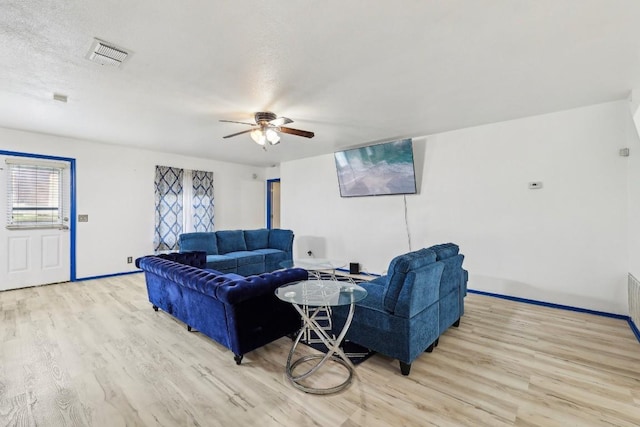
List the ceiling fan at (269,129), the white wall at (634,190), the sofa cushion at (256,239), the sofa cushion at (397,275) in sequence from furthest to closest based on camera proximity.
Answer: the sofa cushion at (256,239) → the ceiling fan at (269,129) → the white wall at (634,190) → the sofa cushion at (397,275)

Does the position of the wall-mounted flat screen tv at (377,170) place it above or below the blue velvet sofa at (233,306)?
above

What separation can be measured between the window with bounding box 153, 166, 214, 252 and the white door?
4.62 ft

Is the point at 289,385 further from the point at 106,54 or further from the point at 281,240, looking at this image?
the point at 281,240

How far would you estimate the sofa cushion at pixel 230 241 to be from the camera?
17.5 ft

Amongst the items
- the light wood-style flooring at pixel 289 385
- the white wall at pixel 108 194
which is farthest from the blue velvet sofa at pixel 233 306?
the white wall at pixel 108 194

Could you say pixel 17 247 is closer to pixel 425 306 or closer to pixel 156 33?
pixel 156 33

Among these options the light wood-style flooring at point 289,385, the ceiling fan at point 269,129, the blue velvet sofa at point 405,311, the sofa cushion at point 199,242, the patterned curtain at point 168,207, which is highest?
the ceiling fan at point 269,129

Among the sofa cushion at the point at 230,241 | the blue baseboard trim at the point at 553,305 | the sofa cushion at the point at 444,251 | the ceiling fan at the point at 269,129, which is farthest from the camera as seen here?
the sofa cushion at the point at 230,241

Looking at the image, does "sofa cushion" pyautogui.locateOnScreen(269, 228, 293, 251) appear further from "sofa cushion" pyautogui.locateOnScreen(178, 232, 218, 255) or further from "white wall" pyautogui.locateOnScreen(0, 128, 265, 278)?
→ "white wall" pyautogui.locateOnScreen(0, 128, 265, 278)

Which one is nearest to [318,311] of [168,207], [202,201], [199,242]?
[199,242]

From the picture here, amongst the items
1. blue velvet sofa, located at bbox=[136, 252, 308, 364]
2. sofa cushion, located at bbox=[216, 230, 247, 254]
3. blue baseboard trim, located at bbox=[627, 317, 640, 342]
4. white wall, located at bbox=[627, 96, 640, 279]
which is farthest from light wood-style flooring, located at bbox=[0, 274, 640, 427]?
sofa cushion, located at bbox=[216, 230, 247, 254]

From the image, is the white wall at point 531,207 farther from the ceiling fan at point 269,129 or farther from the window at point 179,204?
the window at point 179,204

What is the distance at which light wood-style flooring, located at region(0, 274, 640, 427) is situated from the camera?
1.73m

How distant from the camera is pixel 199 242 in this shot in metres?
4.99
